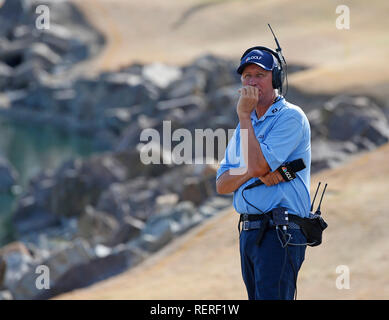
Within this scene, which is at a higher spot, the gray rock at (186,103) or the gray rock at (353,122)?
the gray rock at (186,103)

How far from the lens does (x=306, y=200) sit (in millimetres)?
4141

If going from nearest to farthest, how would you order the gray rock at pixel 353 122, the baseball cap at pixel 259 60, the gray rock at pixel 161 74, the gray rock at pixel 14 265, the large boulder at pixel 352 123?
1. the baseball cap at pixel 259 60
2. the gray rock at pixel 14 265
3. the large boulder at pixel 352 123
4. the gray rock at pixel 353 122
5. the gray rock at pixel 161 74

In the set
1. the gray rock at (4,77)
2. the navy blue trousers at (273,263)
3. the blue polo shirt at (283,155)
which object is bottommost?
the navy blue trousers at (273,263)

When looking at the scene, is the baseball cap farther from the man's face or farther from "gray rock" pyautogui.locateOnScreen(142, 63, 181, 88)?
"gray rock" pyautogui.locateOnScreen(142, 63, 181, 88)

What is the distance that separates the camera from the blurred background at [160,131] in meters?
9.40

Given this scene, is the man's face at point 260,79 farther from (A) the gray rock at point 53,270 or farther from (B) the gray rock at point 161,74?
(B) the gray rock at point 161,74

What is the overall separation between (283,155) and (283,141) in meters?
0.08

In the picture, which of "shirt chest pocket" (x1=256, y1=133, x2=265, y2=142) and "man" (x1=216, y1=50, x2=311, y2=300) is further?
"shirt chest pocket" (x1=256, y1=133, x2=265, y2=142)

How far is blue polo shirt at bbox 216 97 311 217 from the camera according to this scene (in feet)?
13.3

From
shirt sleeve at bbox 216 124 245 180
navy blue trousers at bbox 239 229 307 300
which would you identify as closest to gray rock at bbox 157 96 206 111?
shirt sleeve at bbox 216 124 245 180

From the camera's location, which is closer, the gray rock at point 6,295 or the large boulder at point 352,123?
the gray rock at point 6,295

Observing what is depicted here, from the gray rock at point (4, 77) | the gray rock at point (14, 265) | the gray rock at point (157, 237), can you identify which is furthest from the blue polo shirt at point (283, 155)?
the gray rock at point (4, 77)

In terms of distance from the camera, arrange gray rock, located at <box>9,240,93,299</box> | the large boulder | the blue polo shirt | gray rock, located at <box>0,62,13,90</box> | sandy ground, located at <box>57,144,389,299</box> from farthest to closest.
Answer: gray rock, located at <box>0,62,13,90</box> → the large boulder → gray rock, located at <box>9,240,93,299</box> → sandy ground, located at <box>57,144,389,299</box> → the blue polo shirt

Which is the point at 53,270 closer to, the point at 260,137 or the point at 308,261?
the point at 308,261
